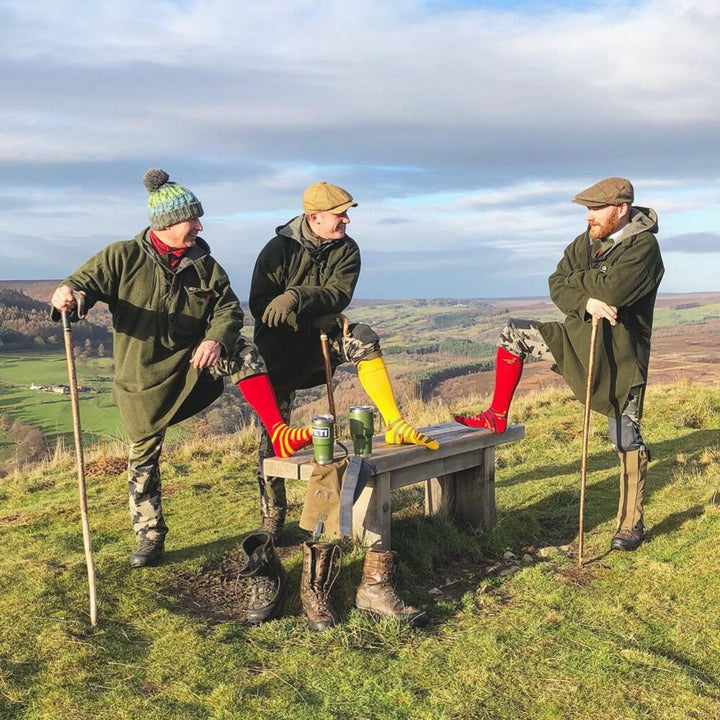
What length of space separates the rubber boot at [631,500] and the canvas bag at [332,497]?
2.11 m

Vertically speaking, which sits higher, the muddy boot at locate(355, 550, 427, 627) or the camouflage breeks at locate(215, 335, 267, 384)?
the camouflage breeks at locate(215, 335, 267, 384)

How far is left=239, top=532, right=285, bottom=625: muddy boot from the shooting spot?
4.16 metres

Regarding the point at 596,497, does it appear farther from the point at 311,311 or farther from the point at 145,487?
the point at 145,487

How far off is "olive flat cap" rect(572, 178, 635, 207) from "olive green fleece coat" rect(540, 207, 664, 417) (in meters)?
0.22

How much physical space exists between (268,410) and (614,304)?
2.53 metres

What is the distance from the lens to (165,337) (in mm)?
4934

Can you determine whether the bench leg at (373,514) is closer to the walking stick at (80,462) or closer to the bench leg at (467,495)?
the bench leg at (467,495)

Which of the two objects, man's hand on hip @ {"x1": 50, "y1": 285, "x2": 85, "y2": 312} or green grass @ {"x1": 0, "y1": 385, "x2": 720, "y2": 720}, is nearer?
green grass @ {"x1": 0, "y1": 385, "x2": 720, "y2": 720}

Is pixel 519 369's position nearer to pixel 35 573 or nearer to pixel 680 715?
pixel 680 715

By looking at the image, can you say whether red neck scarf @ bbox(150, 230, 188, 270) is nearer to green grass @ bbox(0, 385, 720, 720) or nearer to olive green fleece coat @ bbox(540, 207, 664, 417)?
green grass @ bbox(0, 385, 720, 720)

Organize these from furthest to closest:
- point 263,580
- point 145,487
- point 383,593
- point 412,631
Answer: point 145,487 → point 263,580 → point 383,593 → point 412,631

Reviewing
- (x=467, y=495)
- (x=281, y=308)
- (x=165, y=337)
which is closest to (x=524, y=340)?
(x=467, y=495)

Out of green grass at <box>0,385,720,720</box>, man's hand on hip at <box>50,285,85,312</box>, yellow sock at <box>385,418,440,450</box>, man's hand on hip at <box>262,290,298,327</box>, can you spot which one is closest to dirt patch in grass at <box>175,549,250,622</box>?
green grass at <box>0,385,720,720</box>

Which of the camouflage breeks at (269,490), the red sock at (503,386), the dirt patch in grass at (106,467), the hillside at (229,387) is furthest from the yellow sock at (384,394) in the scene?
the dirt patch in grass at (106,467)
